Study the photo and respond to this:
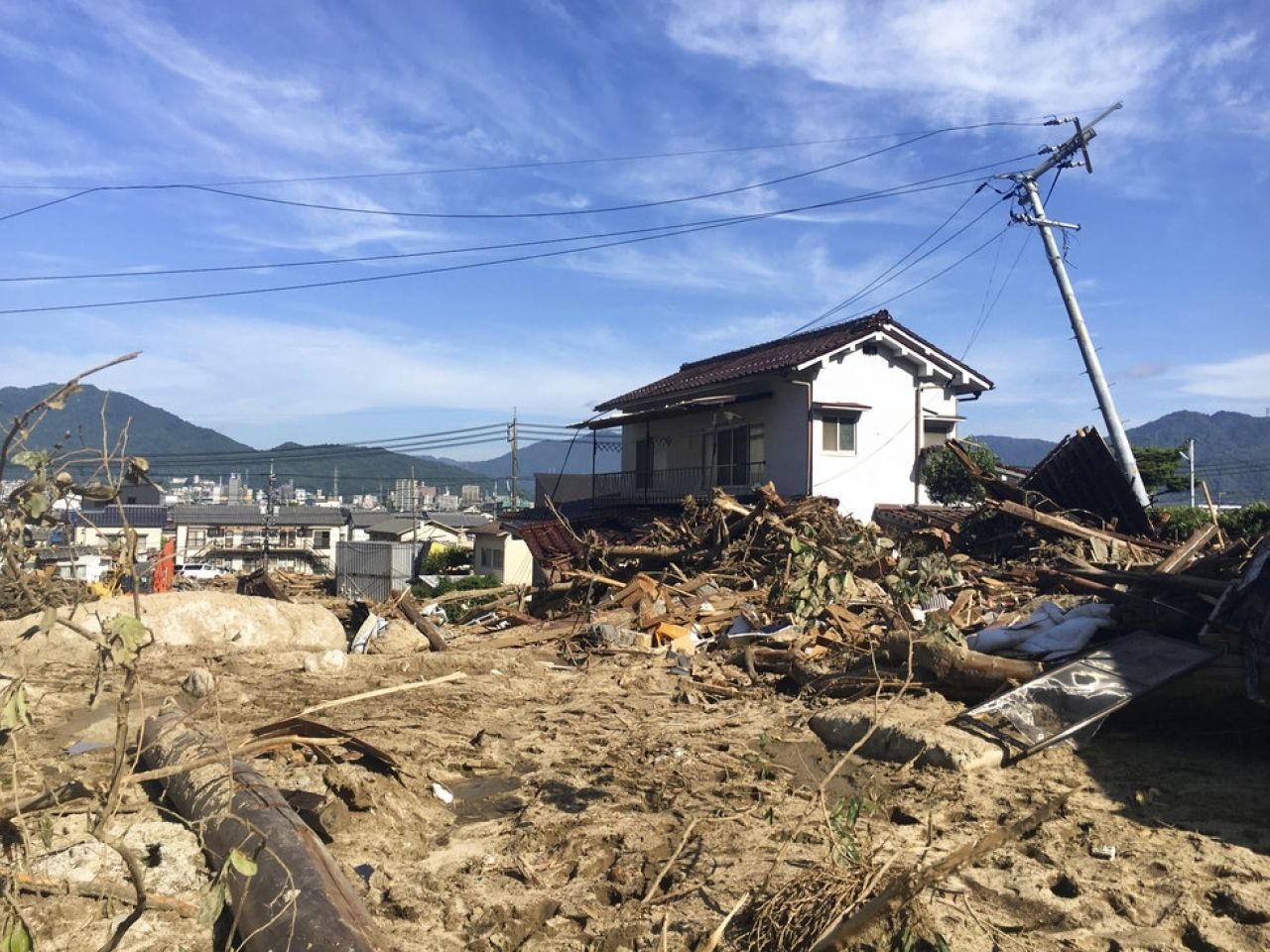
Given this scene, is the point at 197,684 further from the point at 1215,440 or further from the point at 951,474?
the point at 1215,440

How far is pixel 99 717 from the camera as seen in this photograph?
7.95 meters

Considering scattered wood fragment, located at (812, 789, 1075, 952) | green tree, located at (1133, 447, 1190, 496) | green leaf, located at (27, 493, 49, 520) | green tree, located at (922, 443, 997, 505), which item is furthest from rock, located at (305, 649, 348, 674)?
green tree, located at (1133, 447, 1190, 496)

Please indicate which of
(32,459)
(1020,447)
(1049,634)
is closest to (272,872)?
(32,459)

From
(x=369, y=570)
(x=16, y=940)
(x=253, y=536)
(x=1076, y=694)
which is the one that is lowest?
(x=253, y=536)

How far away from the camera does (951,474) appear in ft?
63.6

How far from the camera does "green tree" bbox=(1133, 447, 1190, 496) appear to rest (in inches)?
823

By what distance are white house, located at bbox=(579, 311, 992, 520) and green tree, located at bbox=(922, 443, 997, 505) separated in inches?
15.3

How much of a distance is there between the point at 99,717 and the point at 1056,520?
41.1 ft

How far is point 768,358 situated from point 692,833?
679 inches

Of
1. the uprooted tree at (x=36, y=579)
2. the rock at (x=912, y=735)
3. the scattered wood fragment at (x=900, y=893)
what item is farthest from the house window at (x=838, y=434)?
the uprooted tree at (x=36, y=579)

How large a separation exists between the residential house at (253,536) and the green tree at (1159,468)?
1527 inches

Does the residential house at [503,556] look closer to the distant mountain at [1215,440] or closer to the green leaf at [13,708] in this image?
the green leaf at [13,708]

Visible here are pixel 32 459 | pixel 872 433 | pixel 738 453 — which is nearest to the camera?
pixel 32 459

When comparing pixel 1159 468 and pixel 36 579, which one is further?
pixel 1159 468
